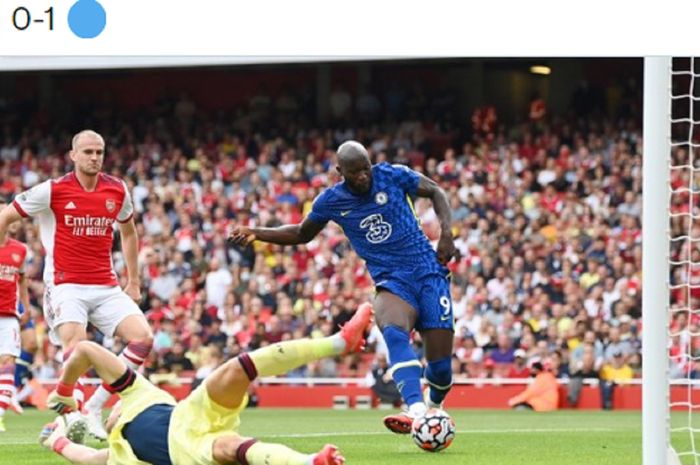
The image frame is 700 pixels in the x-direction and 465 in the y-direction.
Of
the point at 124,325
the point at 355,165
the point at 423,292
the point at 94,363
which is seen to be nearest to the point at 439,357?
the point at 423,292

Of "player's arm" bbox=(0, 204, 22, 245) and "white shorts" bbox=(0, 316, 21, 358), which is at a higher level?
"player's arm" bbox=(0, 204, 22, 245)

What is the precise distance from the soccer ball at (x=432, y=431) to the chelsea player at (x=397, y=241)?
739 mm

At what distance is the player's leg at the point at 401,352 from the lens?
10.2 meters

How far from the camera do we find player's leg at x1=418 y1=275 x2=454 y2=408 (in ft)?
35.4

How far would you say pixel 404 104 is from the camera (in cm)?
2742

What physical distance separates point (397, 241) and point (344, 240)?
40.8ft

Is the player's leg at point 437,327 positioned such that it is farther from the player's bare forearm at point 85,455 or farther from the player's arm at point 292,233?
the player's bare forearm at point 85,455

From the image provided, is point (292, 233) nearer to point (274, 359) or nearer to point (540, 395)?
point (274, 359)

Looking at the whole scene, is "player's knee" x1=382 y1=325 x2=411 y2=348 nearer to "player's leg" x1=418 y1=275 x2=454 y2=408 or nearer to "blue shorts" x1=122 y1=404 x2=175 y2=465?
"player's leg" x1=418 y1=275 x2=454 y2=408

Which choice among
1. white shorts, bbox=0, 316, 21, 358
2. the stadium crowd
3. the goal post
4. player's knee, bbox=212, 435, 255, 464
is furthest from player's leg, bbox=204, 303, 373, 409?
the stadium crowd

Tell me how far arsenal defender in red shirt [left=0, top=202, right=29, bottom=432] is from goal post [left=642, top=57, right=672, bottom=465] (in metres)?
7.58

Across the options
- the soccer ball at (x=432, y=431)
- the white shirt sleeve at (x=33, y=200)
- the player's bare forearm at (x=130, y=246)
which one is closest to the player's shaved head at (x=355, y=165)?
the soccer ball at (x=432, y=431)
